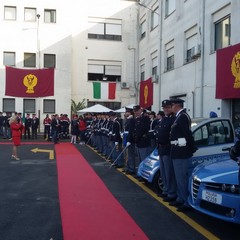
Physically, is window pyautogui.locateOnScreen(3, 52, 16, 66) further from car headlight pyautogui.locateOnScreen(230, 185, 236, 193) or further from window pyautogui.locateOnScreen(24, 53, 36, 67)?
car headlight pyautogui.locateOnScreen(230, 185, 236, 193)

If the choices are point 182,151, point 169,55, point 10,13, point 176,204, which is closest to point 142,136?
point 176,204

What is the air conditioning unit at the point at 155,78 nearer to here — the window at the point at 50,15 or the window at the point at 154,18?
the window at the point at 154,18

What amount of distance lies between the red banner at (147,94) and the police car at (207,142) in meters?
16.0

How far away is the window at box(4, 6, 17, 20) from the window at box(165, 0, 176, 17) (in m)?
12.4

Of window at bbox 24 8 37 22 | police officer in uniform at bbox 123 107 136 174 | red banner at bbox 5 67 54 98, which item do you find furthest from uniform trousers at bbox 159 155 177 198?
window at bbox 24 8 37 22

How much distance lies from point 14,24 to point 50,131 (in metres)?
9.86

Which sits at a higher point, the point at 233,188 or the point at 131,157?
the point at 233,188

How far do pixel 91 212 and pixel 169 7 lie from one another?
17.7 meters

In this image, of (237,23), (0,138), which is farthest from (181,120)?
(0,138)

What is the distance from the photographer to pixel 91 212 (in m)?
6.82

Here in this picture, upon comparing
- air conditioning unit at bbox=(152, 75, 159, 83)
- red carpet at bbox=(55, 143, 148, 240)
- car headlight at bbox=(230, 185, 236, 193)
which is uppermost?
air conditioning unit at bbox=(152, 75, 159, 83)

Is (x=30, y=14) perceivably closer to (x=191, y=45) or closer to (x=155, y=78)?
(x=155, y=78)

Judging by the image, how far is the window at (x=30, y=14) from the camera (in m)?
29.4

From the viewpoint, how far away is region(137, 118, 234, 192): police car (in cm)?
820
